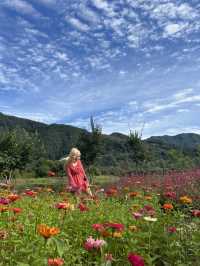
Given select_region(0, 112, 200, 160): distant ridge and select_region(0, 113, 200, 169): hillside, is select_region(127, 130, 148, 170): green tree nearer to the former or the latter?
select_region(0, 113, 200, 169): hillside

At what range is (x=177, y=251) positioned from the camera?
141 inches

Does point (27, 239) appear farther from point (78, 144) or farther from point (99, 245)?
point (78, 144)

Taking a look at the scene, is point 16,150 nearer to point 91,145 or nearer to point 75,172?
point 91,145

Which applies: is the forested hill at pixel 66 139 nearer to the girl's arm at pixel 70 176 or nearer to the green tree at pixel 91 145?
the green tree at pixel 91 145

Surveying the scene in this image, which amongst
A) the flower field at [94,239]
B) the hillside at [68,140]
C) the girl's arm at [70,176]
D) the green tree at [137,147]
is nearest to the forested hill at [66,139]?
the hillside at [68,140]

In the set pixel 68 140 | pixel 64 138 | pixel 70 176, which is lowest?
pixel 70 176

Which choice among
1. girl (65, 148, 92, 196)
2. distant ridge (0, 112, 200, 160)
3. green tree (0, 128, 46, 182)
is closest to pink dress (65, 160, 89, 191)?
girl (65, 148, 92, 196)

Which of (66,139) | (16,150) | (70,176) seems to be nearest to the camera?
(70,176)

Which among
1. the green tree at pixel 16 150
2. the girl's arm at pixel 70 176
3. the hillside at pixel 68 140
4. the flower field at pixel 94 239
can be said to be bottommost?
the flower field at pixel 94 239

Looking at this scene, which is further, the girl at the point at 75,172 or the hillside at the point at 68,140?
the hillside at the point at 68,140

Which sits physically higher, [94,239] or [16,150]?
[16,150]

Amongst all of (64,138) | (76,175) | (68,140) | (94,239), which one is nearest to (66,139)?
(64,138)

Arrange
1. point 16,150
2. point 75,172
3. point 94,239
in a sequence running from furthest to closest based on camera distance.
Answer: point 16,150 → point 75,172 → point 94,239

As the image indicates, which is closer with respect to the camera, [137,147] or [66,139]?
[137,147]
